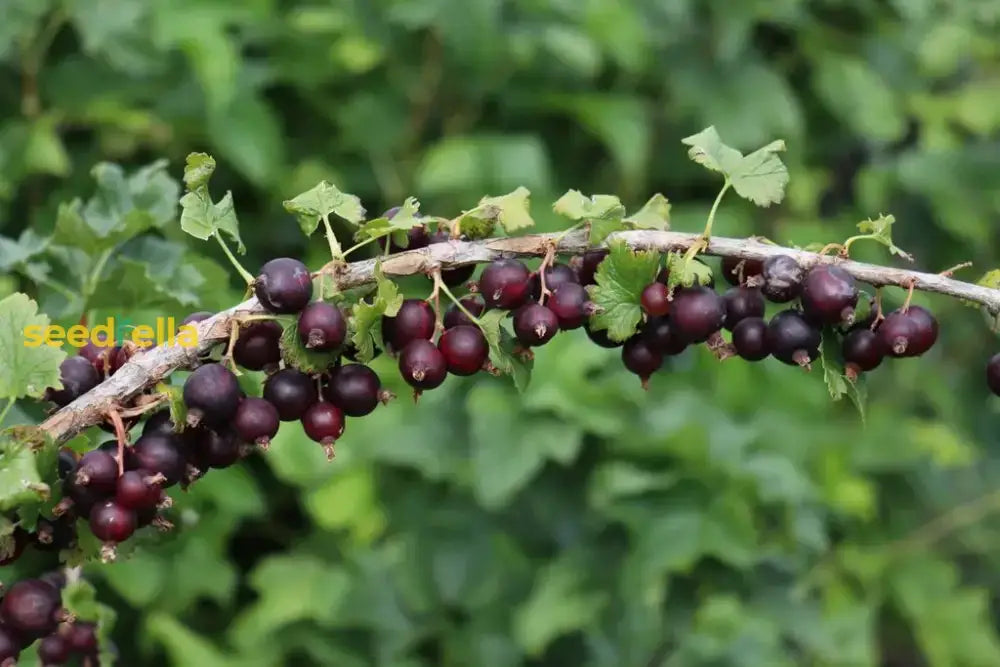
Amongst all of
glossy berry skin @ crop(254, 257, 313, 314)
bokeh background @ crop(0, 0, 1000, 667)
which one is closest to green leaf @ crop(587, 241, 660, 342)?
glossy berry skin @ crop(254, 257, 313, 314)

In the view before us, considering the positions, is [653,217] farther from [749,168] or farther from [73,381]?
[73,381]

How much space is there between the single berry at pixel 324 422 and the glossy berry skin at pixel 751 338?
0.31 metres

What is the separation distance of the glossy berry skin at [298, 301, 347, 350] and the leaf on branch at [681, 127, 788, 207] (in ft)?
1.07

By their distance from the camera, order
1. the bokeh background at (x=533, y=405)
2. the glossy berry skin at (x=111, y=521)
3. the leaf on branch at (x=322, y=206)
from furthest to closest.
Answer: the bokeh background at (x=533, y=405) < the leaf on branch at (x=322, y=206) < the glossy berry skin at (x=111, y=521)

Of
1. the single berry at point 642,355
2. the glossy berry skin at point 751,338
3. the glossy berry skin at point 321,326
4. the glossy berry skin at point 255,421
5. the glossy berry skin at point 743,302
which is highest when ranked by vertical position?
the glossy berry skin at point 321,326

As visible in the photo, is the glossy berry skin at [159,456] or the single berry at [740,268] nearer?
the glossy berry skin at [159,456]

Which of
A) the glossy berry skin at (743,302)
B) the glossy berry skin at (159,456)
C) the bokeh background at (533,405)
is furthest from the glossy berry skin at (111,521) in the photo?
the bokeh background at (533,405)

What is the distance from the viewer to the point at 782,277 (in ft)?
2.85

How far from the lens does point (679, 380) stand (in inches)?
87.4

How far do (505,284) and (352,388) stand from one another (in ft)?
0.45

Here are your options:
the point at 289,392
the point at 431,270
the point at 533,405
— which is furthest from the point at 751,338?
the point at 533,405

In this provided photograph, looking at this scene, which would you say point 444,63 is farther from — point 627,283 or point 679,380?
point 627,283

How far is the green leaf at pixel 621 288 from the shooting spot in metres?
0.87

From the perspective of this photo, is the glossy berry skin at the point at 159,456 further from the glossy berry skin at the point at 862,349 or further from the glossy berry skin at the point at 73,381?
the glossy berry skin at the point at 862,349
